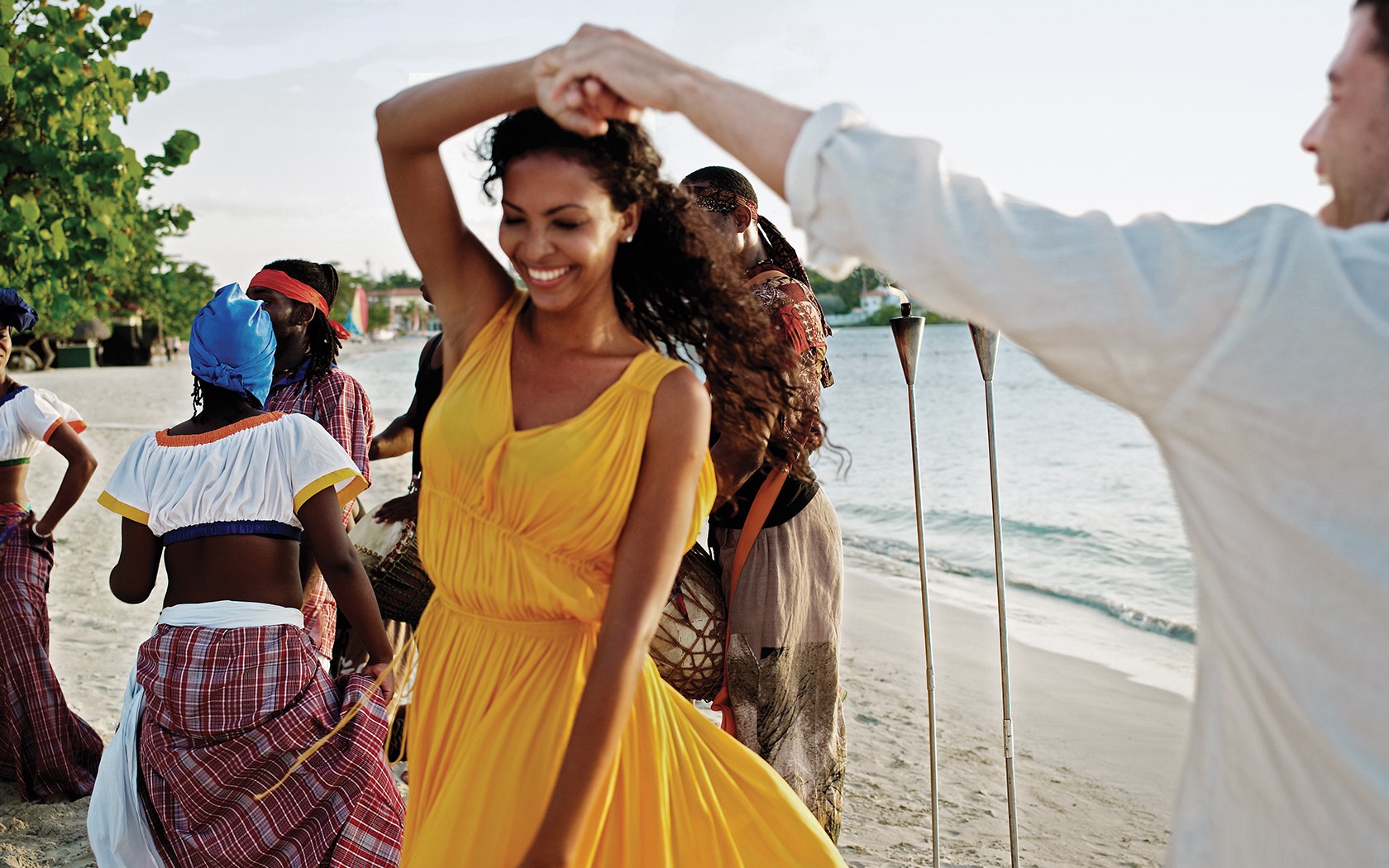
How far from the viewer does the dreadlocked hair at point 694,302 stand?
2.35 meters

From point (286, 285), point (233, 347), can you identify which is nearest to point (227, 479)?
point (233, 347)

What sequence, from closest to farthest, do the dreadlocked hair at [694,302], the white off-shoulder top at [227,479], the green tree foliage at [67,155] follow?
the dreadlocked hair at [694,302]
the white off-shoulder top at [227,479]
the green tree foliage at [67,155]

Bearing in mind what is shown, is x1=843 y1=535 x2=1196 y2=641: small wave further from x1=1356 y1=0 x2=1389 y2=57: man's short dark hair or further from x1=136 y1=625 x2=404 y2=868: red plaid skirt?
x1=1356 y1=0 x2=1389 y2=57: man's short dark hair

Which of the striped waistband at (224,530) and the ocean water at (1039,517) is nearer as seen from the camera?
the striped waistband at (224,530)

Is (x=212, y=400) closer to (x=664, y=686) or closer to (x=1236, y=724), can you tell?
(x=664, y=686)

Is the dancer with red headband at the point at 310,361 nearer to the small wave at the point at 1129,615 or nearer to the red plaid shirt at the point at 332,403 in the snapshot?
the red plaid shirt at the point at 332,403

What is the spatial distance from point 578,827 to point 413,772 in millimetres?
517

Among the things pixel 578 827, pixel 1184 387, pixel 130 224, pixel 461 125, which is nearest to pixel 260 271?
pixel 461 125

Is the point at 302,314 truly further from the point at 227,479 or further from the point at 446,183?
the point at 446,183

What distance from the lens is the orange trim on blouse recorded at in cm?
362

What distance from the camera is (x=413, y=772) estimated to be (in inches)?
89.6

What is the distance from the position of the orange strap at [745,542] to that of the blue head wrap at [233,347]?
161cm

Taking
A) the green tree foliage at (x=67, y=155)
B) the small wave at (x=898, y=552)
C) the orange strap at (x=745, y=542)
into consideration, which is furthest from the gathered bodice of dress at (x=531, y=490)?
the small wave at (x=898, y=552)

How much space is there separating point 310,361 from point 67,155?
497 centimetres
